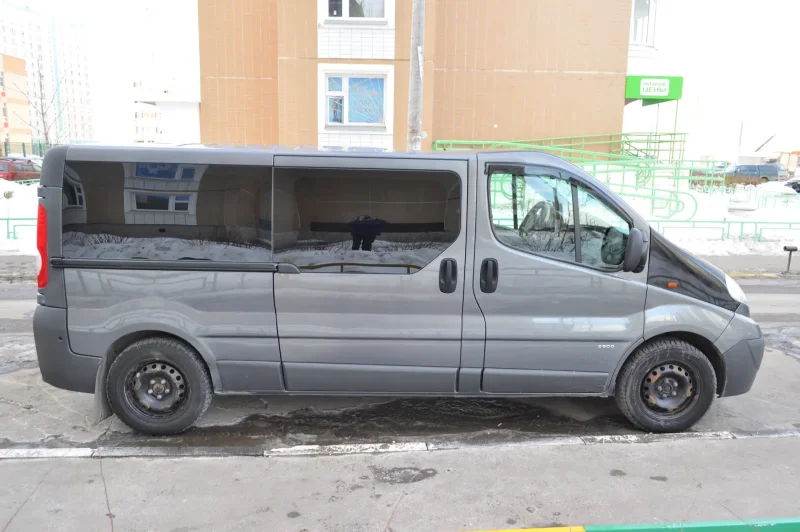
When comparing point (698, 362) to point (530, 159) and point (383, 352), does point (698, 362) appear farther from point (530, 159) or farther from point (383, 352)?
point (383, 352)

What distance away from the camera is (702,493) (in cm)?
381

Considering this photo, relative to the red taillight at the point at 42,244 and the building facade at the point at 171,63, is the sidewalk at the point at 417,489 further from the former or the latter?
the building facade at the point at 171,63

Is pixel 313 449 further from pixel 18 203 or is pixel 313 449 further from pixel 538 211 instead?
pixel 18 203

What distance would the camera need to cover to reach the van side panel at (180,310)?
436 centimetres

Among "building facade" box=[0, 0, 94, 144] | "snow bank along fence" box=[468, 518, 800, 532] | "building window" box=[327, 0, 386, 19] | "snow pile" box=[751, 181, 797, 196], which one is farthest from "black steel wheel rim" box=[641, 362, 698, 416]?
"building facade" box=[0, 0, 94, 144]

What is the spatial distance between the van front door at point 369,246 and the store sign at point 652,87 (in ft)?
60.4

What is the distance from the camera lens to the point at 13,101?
3538 inches

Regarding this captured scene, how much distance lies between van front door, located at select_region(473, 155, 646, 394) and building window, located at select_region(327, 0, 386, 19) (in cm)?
1443

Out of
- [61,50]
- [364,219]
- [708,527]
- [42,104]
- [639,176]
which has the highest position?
[61,50]

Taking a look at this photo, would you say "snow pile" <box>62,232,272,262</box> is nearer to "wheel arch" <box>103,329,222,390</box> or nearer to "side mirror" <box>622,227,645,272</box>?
"wheel arch" <box>103,329,222,390</box>

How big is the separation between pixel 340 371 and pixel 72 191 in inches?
88.6

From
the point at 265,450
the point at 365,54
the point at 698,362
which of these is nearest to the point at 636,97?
the point at 365,54

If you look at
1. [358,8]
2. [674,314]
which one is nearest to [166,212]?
[674,314]

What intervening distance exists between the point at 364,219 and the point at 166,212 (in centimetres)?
137
